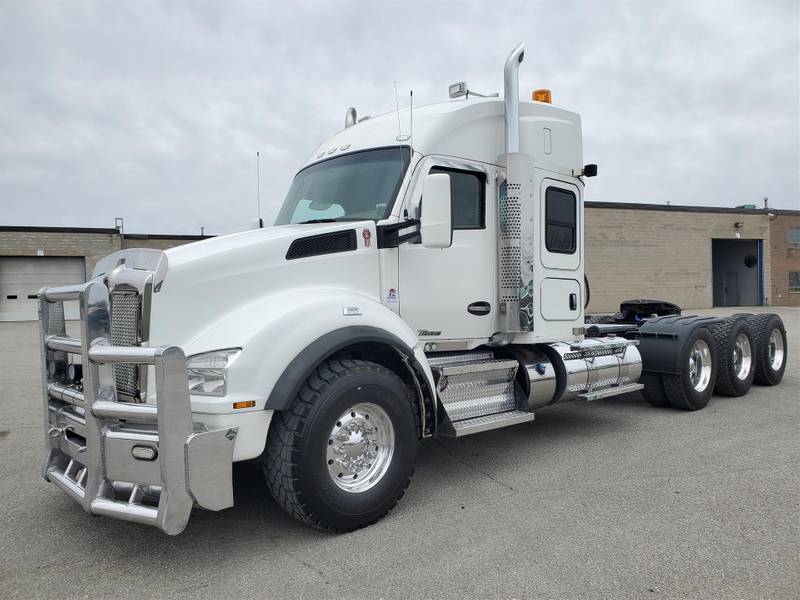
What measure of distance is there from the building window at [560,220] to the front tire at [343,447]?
2481 mm

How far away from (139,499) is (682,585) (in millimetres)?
2908

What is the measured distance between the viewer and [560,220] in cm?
620

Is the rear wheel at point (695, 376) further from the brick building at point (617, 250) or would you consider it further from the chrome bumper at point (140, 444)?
the brick building at point (617, 250)

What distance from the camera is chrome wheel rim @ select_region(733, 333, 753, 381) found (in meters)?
8.77

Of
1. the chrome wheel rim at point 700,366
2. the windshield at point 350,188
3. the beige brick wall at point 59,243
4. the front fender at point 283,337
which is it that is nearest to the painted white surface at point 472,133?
the windshield at point 350,188

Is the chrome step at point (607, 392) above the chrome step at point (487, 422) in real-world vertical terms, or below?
below

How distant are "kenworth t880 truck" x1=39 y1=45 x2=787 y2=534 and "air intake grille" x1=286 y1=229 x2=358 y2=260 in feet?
0.04

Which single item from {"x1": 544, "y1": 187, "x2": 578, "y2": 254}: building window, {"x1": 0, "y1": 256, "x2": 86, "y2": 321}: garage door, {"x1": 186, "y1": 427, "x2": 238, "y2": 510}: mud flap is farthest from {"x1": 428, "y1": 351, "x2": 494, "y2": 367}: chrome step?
{"x1": 0, "y1": 256, "x2": 86, "y2": 321}: garage door

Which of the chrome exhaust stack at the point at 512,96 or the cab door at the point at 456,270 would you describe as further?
the chrome exhaust stack at the point at 512,96

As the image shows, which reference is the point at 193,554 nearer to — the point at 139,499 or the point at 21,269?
the point at 139,499

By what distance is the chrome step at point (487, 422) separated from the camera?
4805mm

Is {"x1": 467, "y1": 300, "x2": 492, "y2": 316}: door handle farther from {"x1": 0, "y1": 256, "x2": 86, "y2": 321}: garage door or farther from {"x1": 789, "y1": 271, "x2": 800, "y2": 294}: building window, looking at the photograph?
{"x1": 789, "y1": 271, "x2": 800, "y2": 294}: building window

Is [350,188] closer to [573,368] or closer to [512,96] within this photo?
[512,96]

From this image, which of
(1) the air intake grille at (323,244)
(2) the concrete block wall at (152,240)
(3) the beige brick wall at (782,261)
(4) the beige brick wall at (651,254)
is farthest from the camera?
(3) the beige brick wall at (782,261)
